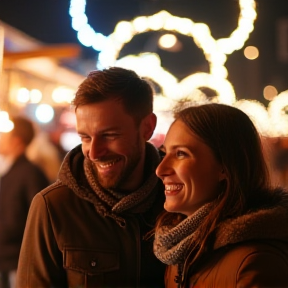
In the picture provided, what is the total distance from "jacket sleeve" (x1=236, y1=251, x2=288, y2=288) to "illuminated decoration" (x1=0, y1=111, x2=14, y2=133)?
2.35 metres

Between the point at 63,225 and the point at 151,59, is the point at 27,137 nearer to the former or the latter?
the point at 151,59

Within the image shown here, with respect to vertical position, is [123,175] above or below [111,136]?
below

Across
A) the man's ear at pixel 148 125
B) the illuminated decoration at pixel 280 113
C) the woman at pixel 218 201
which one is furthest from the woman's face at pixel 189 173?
the illuminated decoration at pixel 280 113

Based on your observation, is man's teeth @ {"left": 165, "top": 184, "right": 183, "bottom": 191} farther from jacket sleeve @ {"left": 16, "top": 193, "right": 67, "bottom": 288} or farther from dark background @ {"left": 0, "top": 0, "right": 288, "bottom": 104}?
dark background @ {"left": 0, "top": 0, "right": 288, "bottom": 104}

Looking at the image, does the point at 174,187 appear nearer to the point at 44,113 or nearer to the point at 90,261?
the point at 90,261

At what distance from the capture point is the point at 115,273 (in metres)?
1.63

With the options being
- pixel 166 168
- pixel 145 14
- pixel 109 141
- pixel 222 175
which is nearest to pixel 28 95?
pixel 145 14

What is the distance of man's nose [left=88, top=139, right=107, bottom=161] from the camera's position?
1.64 m

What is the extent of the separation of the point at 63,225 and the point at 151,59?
75.6 inches

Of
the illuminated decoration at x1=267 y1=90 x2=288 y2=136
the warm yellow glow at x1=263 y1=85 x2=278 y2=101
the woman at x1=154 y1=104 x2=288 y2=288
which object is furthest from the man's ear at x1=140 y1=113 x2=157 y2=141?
the warm yellow glow at x1=263 y1=85 x2=278 y2=101

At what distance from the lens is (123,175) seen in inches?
66.4

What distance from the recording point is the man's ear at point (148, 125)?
1793mm

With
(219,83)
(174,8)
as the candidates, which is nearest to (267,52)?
(174,8)

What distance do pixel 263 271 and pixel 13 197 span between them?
201 centimetres
